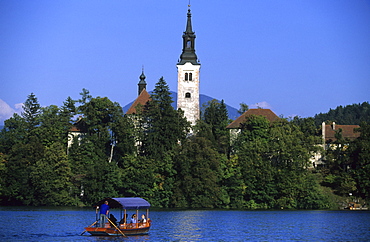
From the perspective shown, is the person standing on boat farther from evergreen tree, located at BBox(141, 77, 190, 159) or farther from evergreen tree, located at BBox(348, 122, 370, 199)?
evergreen tree, located at BBox(348, 122, 370, 199)

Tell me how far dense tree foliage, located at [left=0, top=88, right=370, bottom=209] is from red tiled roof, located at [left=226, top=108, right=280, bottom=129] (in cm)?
740

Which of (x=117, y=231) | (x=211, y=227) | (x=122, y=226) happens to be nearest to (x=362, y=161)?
(x=211, y=227)

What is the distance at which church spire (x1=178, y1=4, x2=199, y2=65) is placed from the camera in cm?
11516

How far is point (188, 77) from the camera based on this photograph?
11469 cm

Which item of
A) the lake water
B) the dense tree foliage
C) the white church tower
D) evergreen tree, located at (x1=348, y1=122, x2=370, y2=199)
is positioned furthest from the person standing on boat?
the white church tower

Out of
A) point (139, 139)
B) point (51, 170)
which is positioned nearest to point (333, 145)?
point (139, 139)

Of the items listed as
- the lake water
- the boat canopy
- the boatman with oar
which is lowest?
the lake water

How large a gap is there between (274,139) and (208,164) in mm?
11070

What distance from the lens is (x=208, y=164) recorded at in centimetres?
9062

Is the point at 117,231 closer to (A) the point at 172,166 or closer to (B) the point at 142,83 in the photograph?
(A) the point at 172,166

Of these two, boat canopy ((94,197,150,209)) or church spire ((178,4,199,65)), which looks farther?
church spire ((178,4,199,65))

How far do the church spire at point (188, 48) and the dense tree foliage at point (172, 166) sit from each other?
14330 millimetres

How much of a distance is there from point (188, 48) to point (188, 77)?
5.13 meters

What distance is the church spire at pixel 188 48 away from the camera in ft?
378
